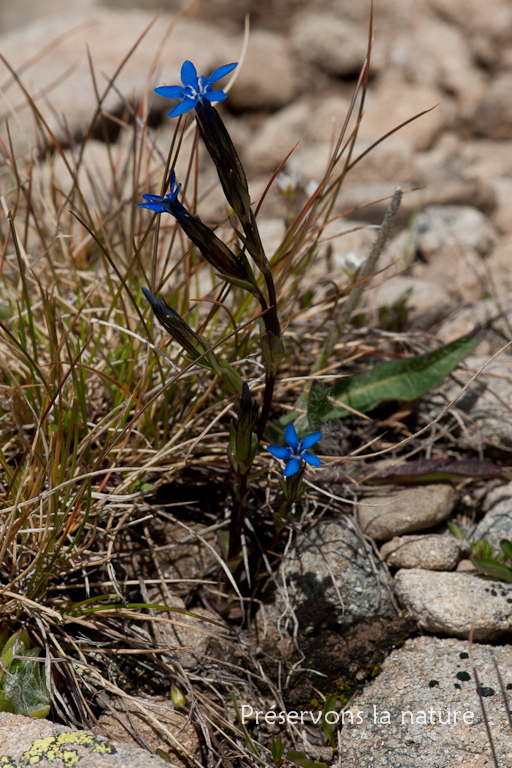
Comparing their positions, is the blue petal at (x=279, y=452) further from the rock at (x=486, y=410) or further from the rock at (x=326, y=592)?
the rock at (x=486, y=410)

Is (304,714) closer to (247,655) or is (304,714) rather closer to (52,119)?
(247,655)

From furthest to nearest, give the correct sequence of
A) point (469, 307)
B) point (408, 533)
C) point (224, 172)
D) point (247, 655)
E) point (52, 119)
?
point (52, 119), point (469, 307), point (408, 533), point (247, 655), point (224, 172)

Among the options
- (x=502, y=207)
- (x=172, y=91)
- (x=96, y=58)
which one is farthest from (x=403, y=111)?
(x=172, y=91)

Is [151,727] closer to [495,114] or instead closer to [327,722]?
[327,722]

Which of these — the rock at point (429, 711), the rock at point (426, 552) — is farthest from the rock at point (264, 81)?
the rock at point (429, 711)

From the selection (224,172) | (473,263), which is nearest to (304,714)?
(224,172)
